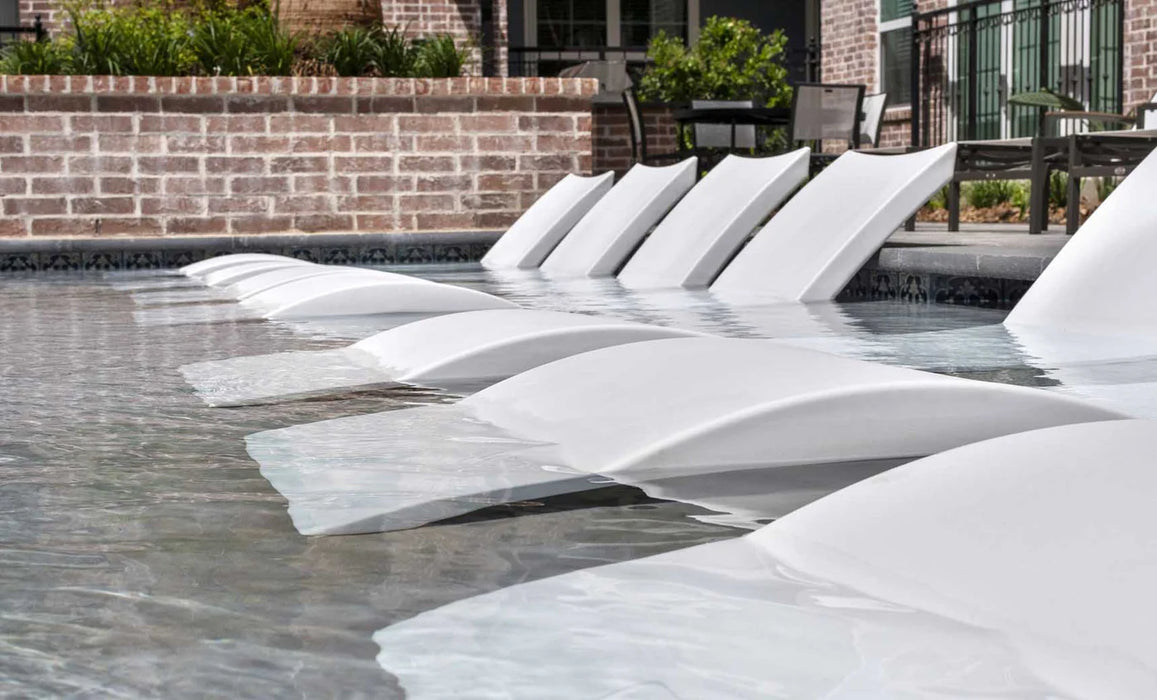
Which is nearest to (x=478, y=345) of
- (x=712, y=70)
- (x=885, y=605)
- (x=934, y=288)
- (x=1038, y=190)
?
(x=885, y=605)

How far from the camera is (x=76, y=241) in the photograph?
340 inches

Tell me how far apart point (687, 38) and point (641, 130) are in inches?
383

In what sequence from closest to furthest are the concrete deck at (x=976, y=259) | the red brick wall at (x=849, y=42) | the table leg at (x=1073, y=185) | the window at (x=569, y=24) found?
the concrete deck at (x=976, y=259), the table leg at (x=1073, y=185), the red brick wall at (x=849, y=42), the window at (x=569, y=24)

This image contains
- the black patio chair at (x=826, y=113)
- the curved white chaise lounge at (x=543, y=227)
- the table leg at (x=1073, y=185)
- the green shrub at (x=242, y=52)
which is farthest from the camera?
the black patio chair at (x=826, y=113)

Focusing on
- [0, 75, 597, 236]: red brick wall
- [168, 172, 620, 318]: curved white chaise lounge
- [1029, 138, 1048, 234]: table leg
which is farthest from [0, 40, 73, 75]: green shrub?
[1029, 138, 1048, 234]: table leg

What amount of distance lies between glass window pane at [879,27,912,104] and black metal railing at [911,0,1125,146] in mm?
488

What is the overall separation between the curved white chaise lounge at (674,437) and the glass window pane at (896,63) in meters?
14.0

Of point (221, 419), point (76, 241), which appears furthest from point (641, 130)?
point (221, 419)

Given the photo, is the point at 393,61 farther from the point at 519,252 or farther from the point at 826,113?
the point at 826,113

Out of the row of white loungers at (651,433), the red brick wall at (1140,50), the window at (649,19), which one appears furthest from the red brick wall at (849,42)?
the row of white loungers at (651,433)

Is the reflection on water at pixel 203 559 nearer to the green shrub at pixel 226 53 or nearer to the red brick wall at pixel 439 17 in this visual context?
the green shrub at pixel 226 53

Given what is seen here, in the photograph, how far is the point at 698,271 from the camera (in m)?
5.74

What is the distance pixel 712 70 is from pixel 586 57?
5087 mm

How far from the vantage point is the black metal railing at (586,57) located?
57.8ft
